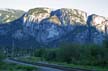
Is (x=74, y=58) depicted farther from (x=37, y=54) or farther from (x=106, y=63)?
(x=37, y=54)

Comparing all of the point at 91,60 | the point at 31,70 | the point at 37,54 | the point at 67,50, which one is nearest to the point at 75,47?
the point at 67,50

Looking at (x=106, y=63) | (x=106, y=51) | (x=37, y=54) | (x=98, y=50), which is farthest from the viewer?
(x=37, y=54)

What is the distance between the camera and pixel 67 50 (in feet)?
274

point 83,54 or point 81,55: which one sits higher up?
→ point 83,54

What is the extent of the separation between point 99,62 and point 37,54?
80539 mm

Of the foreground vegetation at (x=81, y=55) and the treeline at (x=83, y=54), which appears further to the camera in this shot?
the foreground vegetation at (x=81, y=55)

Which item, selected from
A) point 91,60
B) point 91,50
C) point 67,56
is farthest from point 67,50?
point 91,60

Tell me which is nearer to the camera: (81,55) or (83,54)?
(81,55)

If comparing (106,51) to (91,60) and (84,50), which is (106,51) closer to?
(91,60)

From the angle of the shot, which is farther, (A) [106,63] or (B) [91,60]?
(B) [91,60]

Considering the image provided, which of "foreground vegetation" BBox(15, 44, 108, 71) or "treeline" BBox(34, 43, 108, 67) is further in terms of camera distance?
"foreground vegetation" BBox(15, 44, 108, 71)

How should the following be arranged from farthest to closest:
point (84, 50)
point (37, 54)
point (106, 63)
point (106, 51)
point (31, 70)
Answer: point (37, 54)
point (84, 50)
point (106, 51)
point (106, 63)
point (31, 70)

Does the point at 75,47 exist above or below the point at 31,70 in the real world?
above

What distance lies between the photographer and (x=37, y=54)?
141 metres
